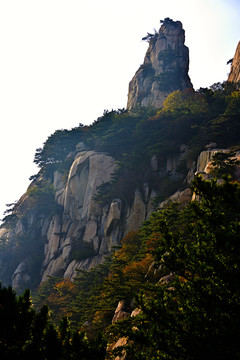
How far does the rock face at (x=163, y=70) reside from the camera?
60.9 metres

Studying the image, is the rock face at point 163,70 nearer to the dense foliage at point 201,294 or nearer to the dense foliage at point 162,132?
the dense foliage at point 162,132

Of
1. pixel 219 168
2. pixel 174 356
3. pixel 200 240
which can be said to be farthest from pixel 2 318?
pixel 219 168

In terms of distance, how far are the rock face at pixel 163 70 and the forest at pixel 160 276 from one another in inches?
543

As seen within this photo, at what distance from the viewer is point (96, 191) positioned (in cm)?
3931

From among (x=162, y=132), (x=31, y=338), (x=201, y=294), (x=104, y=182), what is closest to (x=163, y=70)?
(x=162, y=132)

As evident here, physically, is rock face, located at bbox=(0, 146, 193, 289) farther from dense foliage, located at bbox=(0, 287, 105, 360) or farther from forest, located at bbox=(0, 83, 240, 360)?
dense foliage, located at bbox=(0, 287, 105, 360)

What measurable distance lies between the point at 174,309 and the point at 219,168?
17.0 m

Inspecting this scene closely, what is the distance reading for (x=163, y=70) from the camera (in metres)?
62.2

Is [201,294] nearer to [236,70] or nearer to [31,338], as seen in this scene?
[31,338]

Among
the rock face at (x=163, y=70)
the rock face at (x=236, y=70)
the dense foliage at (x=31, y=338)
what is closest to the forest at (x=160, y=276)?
the dense foliage at (x=31, y=338)

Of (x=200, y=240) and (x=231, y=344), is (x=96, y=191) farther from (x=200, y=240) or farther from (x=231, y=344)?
(x=231, y=344)

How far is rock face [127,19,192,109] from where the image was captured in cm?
6088

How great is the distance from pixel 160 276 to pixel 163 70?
55.2m

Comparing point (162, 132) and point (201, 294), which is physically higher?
point (162, 132)
